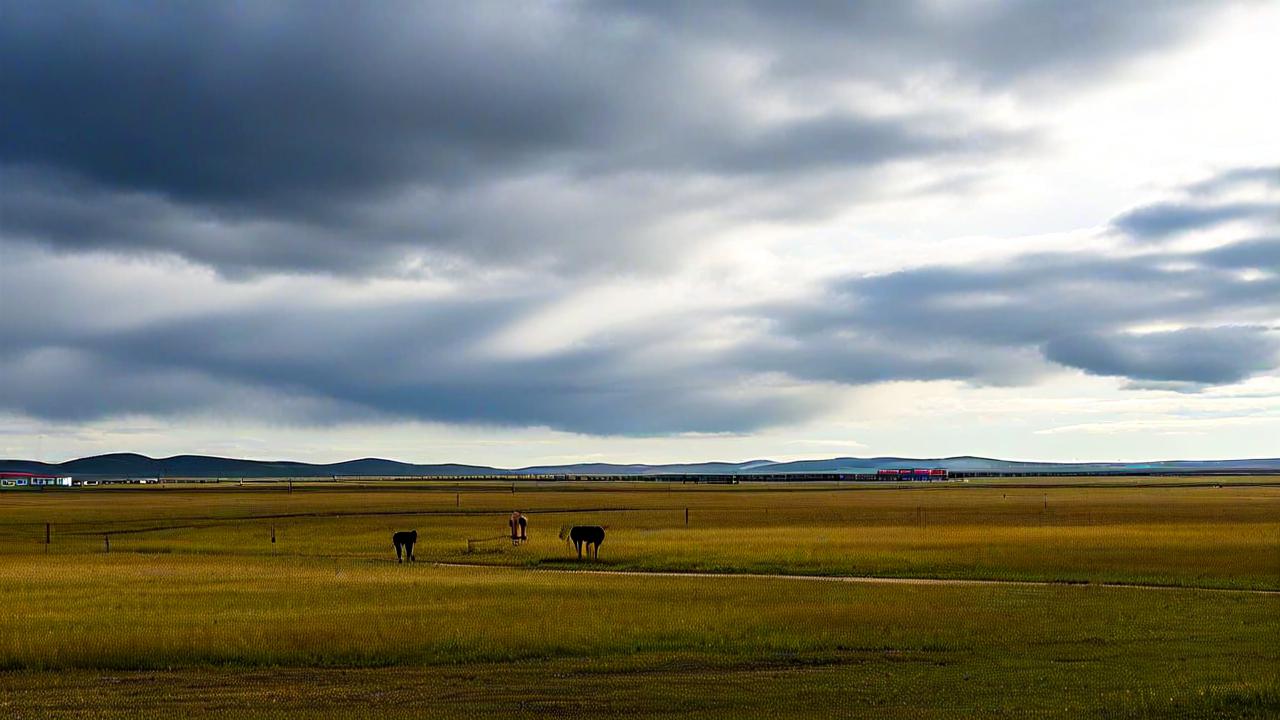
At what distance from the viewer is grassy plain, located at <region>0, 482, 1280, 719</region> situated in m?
22.0

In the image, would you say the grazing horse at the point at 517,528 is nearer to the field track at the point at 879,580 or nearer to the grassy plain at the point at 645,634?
the grassy plain at the point at 645,634

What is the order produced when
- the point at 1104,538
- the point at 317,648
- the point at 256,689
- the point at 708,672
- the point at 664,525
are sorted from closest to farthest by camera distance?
the point at 256,689
the point at 708,672
the point at 317,648
the point at 1104,538
the point at 664,525

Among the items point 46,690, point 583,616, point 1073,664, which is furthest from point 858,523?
point 46,690

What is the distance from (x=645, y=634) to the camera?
30.6 metres

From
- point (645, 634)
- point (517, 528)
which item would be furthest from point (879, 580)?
point (517, 528)

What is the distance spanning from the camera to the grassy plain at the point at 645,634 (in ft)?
72.0

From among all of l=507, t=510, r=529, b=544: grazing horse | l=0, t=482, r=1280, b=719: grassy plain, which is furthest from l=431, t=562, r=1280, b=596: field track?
l=507, t=510, r=529, b=544: grazing horse

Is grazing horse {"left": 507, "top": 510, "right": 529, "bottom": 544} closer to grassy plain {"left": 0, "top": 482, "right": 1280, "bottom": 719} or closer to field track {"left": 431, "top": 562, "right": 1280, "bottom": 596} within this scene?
grassy plain {"left": 0, "top": 482, "right": 1280, "bottom": 719}

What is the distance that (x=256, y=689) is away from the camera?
2348 cm

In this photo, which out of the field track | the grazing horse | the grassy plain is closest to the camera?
the grassy plain

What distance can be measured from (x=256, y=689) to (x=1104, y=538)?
5939 cm

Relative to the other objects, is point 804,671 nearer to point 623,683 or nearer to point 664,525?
point 623,683

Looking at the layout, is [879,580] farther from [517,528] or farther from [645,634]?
[517,528]

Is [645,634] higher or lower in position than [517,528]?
lower
